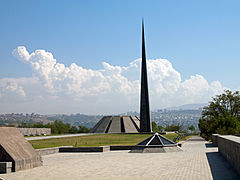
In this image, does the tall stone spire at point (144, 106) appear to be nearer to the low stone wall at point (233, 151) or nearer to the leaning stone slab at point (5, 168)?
the low stone wall at point (233, 151)

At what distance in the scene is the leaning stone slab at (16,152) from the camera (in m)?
12.0

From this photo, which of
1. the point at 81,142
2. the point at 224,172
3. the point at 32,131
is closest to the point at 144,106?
the point at 32,131

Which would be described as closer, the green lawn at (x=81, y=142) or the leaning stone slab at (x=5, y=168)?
the leaning stone slab at (x=5, y=168)

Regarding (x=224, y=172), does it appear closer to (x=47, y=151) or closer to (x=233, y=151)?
(x=233, y=151)

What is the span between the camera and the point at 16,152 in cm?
1241

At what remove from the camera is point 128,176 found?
404 inches

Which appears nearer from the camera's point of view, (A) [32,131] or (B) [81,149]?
(B) [81,149]

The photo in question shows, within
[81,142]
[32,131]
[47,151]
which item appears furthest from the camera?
[32,131]

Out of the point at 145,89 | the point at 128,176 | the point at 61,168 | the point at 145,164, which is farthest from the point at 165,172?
the point at 145,89

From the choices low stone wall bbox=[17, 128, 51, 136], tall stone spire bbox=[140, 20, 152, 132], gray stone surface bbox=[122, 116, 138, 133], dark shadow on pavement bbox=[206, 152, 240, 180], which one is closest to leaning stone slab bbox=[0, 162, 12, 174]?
dark shadow on pavement bbox=[206, 152, 240, 180]

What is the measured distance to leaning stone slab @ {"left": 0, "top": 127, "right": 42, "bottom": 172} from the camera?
11999mm

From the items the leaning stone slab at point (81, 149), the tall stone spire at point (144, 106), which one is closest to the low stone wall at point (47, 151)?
the leaning stone slab at point (81, 149)

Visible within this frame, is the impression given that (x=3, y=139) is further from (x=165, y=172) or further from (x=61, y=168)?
(x=165, y=172)

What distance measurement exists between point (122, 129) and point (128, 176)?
44936 mm
